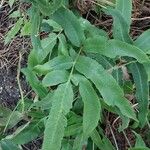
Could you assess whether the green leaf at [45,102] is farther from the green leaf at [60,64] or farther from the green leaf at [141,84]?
the green leaf at [141,84]

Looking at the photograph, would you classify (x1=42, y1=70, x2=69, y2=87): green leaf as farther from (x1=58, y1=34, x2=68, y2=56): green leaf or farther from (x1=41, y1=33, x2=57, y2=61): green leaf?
(x1=41, y1=33, x2=57, y2=61): green leaf

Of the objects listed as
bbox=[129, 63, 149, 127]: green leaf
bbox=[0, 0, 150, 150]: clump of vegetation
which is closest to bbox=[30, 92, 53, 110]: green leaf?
bbox=[0, 0, 150, 150]: clump of vegetation

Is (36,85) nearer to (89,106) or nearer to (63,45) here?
(63,45)

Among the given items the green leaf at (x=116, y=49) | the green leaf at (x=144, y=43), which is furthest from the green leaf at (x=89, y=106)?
the green leaf at (x=144, y=43)

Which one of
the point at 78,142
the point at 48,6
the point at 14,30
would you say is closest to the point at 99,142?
the point at 78,142

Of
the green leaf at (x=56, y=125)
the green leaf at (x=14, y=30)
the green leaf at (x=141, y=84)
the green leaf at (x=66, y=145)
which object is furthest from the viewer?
the green leaf at (x=14, y=30)

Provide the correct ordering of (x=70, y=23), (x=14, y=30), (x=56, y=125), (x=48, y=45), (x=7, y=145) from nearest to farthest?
(x=56, y=125), (x=70, y=23), (x=7, y=145), (x=48, y=45), (x=14, y=30)
